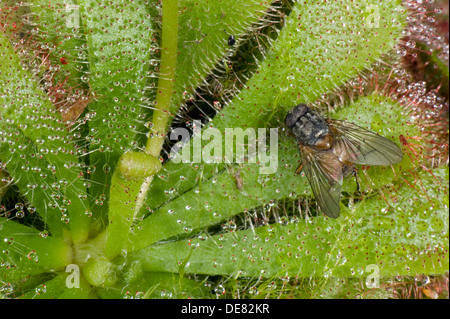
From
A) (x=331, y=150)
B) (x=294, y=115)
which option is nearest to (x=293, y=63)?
(x=294, y=115)

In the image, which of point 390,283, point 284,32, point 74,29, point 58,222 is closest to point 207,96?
point 284,32

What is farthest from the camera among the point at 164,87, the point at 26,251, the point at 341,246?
the point at 341,246

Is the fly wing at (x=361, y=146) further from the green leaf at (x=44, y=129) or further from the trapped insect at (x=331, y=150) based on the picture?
the green leaf at (x=44, y=129)

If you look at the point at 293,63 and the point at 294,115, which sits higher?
the point at 293,63

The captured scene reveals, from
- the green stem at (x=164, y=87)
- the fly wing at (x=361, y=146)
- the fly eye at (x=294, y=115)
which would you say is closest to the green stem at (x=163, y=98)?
the green stem at (x=164, y=87)


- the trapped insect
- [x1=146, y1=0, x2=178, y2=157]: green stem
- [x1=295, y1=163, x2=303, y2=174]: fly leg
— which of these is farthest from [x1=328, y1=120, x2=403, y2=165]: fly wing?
[x1=146, y1=0, x2=178, y2=157]: green stem

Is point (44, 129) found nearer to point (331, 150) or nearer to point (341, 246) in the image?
point (331, 150)

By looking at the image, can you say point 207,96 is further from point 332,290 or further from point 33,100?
point 332,290
